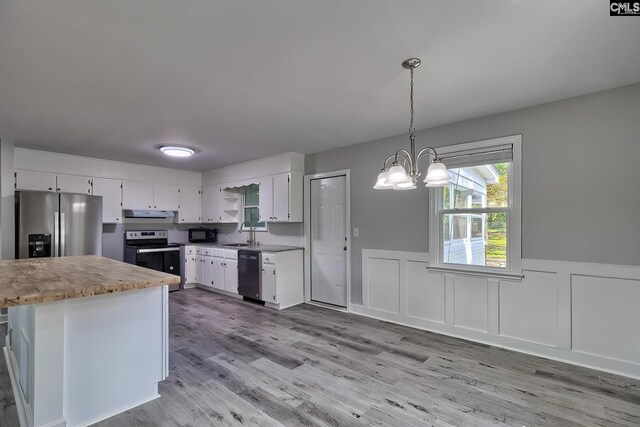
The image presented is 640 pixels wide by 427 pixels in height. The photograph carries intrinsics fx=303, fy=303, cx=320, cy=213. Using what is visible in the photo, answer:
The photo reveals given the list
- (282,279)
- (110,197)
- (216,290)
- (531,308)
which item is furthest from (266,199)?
(531,308)

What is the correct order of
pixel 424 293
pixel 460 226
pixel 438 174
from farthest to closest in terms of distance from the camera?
pixel 424 293 < pixel 460 226 < pixel 438 174

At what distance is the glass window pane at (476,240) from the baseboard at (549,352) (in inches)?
29.2

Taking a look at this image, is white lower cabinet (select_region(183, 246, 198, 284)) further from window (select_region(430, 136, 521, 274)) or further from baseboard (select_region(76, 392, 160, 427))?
window (select_region(430, 136, 521, 274))

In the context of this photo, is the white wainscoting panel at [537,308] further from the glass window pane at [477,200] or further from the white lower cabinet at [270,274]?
the white lower cabinet at [270,274]

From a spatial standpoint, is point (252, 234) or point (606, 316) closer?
point (606, 316)

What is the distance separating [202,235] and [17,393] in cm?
428

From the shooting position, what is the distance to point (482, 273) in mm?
3182

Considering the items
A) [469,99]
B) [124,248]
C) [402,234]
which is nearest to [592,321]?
[402,234]

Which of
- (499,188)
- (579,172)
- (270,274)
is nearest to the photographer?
(579,172)

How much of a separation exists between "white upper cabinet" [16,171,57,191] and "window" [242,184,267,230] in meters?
2.88

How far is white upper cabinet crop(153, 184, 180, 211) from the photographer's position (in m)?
5.70

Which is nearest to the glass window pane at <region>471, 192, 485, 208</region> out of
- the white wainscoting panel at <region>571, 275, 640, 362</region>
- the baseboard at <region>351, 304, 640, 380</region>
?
the white wainscoting panel at <region>571, 275, 640, 362</region>

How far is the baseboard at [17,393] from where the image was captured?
1.85 meters

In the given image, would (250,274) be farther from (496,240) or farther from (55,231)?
(496,240)
